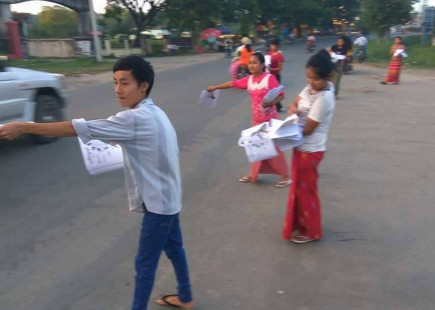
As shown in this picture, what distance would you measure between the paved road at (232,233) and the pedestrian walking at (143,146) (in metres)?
0.65

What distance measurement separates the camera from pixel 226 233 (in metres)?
3.98

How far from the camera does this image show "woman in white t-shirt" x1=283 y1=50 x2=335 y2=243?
3.42 m

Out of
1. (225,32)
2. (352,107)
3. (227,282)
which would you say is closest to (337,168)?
(227,282)

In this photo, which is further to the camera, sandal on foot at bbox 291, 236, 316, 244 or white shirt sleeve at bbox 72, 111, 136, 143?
sandal on foot at bbox 291, 236, 316, 244

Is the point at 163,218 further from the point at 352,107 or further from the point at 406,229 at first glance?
the point at 352,107

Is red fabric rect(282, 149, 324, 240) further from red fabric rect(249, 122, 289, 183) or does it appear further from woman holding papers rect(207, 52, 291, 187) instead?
red fabric rect(249, 122, 289, 183)

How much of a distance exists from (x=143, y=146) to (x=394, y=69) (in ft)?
42.2

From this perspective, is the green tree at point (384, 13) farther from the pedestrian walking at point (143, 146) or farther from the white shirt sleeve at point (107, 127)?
the white shirt sleeve at point (107, 127)

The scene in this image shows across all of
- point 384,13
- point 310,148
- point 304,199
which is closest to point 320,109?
point 310,148

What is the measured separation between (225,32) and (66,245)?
41.0 m

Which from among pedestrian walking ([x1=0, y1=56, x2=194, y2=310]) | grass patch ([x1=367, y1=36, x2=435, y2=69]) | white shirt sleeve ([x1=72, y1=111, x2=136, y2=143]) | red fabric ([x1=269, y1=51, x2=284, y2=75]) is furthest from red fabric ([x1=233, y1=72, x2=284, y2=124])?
grass patch ([x1=367, y1=36, x2=435, y2=69])

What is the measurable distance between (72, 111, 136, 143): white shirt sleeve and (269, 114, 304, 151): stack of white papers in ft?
4.66

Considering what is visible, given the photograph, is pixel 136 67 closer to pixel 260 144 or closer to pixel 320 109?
pixel 260 144

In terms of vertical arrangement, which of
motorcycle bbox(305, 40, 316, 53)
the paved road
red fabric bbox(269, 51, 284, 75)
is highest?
red fabric bbox(269, 51, 284, 75)
